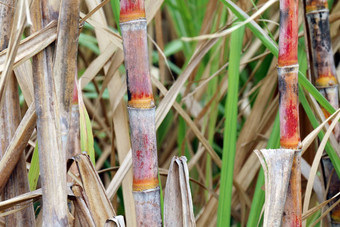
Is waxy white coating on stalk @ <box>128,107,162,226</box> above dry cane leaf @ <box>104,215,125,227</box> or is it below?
above

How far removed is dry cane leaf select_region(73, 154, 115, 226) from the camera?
0.50 metres

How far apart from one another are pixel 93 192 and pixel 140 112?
4.4 inches

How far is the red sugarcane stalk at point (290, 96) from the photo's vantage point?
462 mm

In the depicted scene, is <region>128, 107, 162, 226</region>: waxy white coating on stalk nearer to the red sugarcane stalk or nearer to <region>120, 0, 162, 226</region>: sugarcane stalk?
<region>120, 0, 162, 226</region>: sugarcane stalk

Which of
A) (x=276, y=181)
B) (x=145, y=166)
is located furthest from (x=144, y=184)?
(x=276, y=181)

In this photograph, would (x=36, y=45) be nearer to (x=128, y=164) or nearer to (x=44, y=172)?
(x=44, y=172)

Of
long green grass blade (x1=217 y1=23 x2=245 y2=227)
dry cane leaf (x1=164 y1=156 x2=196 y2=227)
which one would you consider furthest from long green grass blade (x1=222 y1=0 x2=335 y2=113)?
dry cane leaf (x1=164 y1=156 x2=196 y2=227)

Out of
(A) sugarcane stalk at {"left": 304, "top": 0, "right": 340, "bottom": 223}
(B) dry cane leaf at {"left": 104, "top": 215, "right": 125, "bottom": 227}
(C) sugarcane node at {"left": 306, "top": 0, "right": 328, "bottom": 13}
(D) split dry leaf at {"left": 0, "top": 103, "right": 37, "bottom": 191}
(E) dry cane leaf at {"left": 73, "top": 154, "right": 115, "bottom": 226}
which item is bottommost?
(B) dry cane leaf at {"left": 104, "top": 215, "right": 125, "bottom": 227}

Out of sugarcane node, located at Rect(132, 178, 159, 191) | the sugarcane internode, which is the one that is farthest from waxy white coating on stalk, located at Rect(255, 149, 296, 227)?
sugarcane node, located at Rect(132, 178, 159, 191)

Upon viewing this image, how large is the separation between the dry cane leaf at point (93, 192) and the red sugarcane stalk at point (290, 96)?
0.62ft

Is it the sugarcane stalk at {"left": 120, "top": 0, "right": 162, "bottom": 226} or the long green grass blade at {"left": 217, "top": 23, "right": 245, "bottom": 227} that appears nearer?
the sugarcane stalk at {"left": 120, "top": 0, "right": 162, "bottom": 226}

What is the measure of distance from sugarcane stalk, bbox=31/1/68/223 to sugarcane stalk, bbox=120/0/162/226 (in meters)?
0.07

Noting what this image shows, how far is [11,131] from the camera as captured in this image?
0.53 m

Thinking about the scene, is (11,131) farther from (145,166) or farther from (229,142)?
(229,142)
